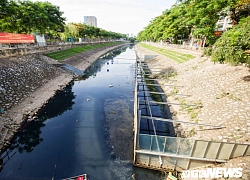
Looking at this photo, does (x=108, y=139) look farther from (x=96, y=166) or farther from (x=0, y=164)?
(x=0, y=164)

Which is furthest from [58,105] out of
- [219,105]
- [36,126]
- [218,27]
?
[218,27]

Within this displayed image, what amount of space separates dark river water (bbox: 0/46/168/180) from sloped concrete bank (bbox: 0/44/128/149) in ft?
3.85

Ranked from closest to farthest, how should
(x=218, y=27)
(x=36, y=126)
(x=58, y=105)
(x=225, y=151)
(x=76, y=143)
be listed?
(x=225, y=151), (x=76, y=143), (x=36, y=126), (x=58, y=105), (x=218, y=27)

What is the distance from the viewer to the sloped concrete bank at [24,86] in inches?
664

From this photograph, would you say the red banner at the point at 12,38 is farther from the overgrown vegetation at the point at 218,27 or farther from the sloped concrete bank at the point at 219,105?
the overgrown vegetation at the point at 218,27

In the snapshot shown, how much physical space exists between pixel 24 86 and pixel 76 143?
15.2 m

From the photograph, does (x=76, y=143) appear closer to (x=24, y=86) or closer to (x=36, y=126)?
(x=36, y=126)

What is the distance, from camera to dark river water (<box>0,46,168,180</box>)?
12.2 metres

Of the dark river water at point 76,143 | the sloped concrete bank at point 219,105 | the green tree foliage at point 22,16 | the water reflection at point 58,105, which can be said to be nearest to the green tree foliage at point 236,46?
the sloped concrete bank at point 219,105

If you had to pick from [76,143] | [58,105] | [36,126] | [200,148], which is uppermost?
[200,148]

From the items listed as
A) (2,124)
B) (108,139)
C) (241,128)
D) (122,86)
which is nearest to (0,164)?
(2,124)

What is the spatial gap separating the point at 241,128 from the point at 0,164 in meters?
20.5

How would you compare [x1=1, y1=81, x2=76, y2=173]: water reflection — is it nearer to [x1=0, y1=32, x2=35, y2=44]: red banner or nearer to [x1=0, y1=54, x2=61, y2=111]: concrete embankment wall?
[x1=0, y1=54, x2=61, y2=111]: concrete embankment wall

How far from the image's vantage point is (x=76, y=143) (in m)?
15.5
